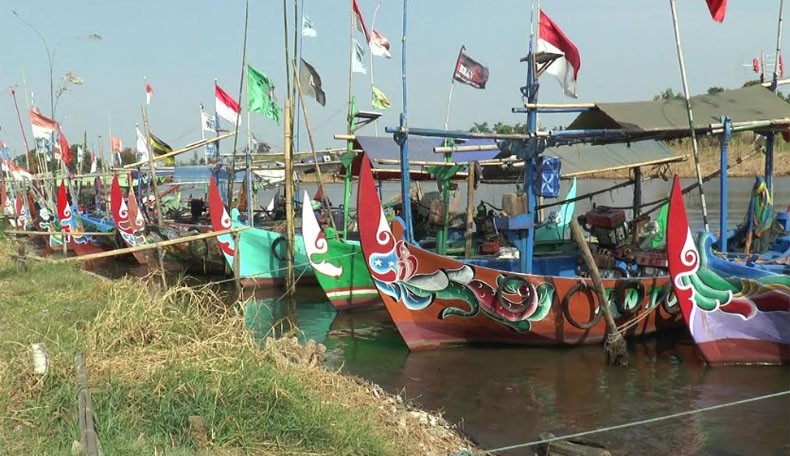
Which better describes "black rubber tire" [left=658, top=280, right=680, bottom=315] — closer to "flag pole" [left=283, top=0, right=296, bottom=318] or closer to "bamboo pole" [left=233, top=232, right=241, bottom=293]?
"flag pole" [left=283, top=0, right=296, bottom=318]

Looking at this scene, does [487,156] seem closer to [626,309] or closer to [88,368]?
[626,309]

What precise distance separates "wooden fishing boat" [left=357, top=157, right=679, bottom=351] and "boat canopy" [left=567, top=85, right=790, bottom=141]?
2078 millimetres

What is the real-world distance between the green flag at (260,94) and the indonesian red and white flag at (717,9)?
8522 mm

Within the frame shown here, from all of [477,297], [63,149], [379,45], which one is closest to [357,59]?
[379,45]

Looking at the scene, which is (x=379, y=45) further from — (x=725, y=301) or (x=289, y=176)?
(x=725, y=301)

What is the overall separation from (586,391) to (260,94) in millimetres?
9187

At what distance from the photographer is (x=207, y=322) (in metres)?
6.44

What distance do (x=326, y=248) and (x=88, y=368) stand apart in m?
8.07

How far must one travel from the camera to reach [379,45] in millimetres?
14484

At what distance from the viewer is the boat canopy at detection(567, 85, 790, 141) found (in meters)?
9.78

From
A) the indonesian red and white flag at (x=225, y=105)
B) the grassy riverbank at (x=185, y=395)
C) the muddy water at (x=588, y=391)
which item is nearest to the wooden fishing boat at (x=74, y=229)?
the indonesian red and white flag at (x=225, y=105)

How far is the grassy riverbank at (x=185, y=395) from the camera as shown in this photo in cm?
449

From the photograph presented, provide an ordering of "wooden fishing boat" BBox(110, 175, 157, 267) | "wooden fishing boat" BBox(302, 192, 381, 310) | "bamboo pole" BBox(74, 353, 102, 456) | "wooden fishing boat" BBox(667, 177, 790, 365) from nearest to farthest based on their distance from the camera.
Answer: "bamboo pole" BBox(74, 353, 102, 456), "wooden fishing boat" BBox(667, 177, 790, 365), "wooden fishing boat" BBox(302, 192, 381, 310), "wooden fishing boat" BBox(110, 175, 157, 267)

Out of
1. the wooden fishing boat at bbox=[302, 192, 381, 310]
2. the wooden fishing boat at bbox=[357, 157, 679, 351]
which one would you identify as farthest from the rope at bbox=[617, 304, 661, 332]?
the wooden fishing boat at bbox=[302, 192, 381, 310]
